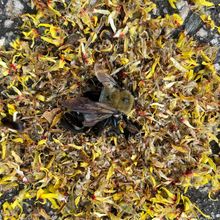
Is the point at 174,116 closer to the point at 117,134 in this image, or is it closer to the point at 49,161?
the point at 117,134

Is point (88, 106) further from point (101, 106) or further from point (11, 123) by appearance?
point (11, 123)

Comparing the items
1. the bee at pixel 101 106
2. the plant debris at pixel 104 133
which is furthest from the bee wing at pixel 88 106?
the plant debris at pixel 104 133

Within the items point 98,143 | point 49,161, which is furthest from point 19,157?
point 98,143

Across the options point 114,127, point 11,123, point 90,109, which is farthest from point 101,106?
point 11,123

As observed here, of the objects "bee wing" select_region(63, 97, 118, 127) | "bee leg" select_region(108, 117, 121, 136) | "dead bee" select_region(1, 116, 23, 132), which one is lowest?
"bee leg" select_region(108, 117, 121, 136)

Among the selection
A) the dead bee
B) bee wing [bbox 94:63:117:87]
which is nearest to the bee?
bee wing [bbox 94:63:117:87]

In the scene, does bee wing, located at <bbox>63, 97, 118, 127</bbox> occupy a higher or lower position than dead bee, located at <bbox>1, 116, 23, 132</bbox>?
higher

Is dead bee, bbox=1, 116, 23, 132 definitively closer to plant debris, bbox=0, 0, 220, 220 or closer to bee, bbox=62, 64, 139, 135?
plant debris, bbox=0, 0, 220, 220
